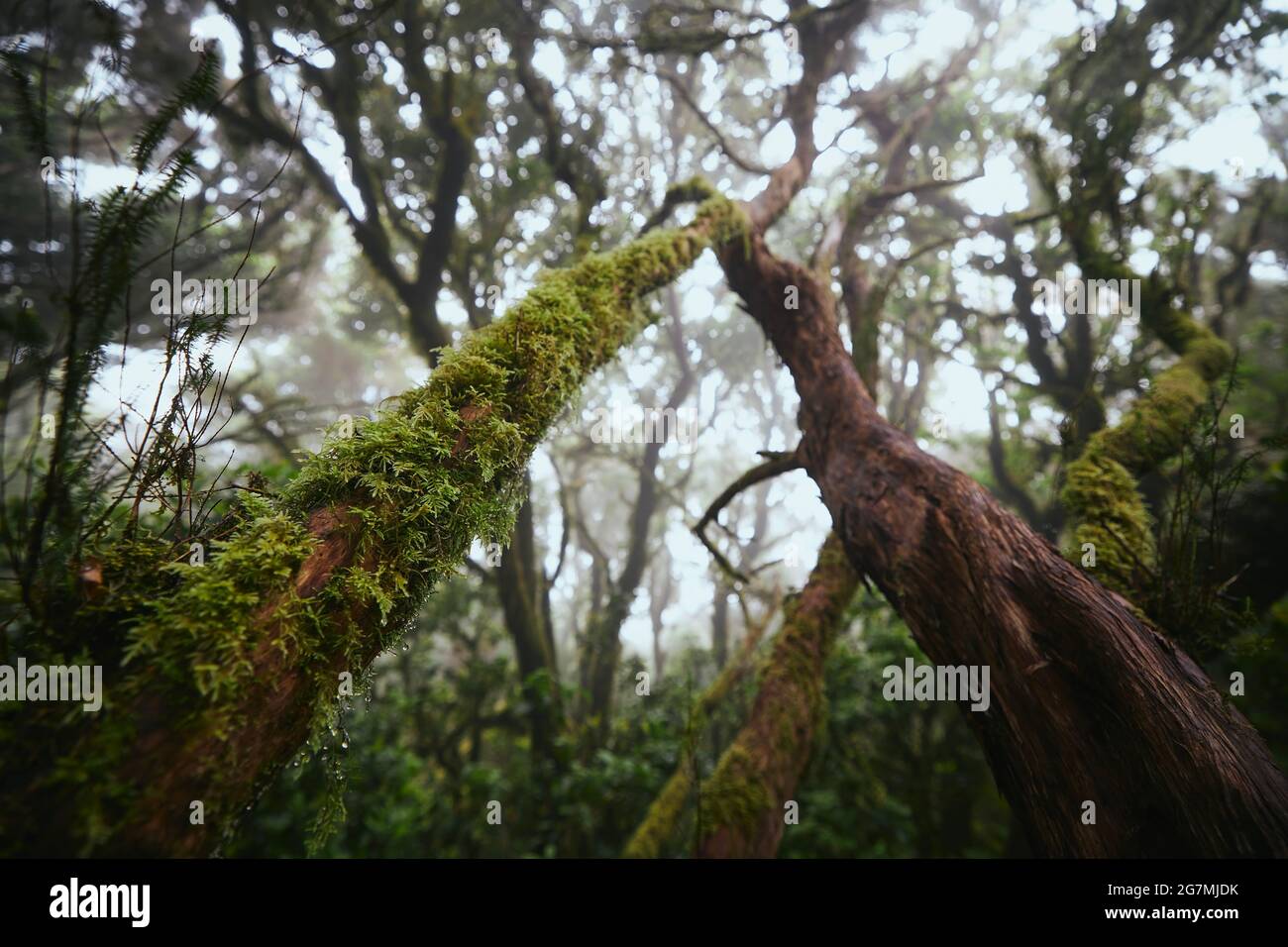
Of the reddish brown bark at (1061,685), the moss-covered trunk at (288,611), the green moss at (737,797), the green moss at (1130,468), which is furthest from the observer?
the green moss at (737,797)

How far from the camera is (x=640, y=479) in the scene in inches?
423

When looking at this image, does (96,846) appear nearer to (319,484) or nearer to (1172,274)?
(319,484)

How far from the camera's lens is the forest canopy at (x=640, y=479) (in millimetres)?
1284

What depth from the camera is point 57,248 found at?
39.2ft

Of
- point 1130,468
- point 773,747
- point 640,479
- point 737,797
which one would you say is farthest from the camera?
point 640,479

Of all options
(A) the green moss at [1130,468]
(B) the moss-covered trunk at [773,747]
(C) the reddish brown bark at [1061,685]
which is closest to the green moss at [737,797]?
(B) the moss-covered trunk at [773,747]

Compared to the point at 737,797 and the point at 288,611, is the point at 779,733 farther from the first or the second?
the point at 288,611

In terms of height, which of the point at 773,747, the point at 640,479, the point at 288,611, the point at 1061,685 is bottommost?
the point at 773,747

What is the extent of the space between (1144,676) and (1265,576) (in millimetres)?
3807

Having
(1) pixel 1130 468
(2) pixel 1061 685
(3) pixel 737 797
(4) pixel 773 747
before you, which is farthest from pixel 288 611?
(1) pixel 1130 468

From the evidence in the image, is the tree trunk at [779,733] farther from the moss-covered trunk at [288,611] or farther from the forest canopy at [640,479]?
the moss-covered trunk at [288,611]

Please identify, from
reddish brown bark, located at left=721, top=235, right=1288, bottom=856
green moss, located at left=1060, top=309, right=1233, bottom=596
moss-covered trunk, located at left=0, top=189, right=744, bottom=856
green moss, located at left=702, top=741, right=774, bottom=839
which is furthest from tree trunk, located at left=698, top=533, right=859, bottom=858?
moss-covered trunk, located at left=0, top=189, right=744, bottom=856

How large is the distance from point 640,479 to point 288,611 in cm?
949
